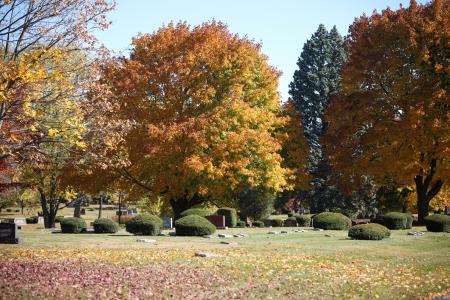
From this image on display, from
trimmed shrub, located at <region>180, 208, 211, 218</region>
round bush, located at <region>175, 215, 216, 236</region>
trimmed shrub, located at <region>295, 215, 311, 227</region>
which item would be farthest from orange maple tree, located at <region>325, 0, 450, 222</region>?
round bush, located at <region>175, 215, 216, 236</region>

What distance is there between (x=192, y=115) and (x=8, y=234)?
44.4 feet

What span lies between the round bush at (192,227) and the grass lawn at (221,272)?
4.55 meters

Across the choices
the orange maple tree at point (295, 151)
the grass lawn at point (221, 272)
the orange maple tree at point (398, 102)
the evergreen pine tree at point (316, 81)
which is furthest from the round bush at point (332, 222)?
the evergreen pine tree at point (316, 81)

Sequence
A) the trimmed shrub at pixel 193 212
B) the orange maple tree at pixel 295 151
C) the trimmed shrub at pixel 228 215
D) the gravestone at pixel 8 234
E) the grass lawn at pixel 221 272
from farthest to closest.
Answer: the orange maple tree at pixel 295 151
the trimmed shrub at pixel 228 215
the trimmed shrub at pixel 193 212
the gravestone at pixel 8 234
the grass lawn at pixel 221 272

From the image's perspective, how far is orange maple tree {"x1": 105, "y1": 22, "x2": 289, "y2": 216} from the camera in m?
27.9

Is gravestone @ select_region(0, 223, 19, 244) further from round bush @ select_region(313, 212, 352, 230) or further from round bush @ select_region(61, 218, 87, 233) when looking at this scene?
round bush @ select_region(313, 212, 352, 230)

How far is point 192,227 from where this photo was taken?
990 inches

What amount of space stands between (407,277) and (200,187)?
1625cm

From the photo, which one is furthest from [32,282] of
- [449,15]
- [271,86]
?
[449,15]

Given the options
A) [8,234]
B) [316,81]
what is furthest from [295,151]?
[8,234]

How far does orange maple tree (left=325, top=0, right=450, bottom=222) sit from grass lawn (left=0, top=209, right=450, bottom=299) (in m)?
14.7

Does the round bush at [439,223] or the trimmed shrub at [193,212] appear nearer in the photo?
the trimmed shrub at [193,212]

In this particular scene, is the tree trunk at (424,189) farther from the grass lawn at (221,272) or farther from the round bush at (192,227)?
the round bush at (192,227)

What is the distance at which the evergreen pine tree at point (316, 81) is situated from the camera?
192 feet
